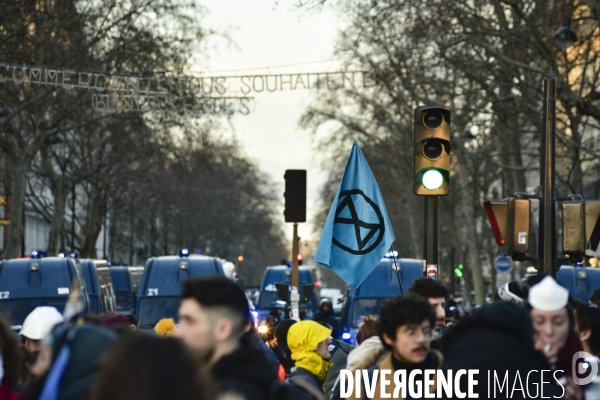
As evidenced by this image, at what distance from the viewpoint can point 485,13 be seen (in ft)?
103

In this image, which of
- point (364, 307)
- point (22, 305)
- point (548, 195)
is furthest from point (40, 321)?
point (364, 307)

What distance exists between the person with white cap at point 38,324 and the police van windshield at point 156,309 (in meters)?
15.2

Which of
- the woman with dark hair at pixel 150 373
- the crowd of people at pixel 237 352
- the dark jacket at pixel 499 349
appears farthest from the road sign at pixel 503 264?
the woman with dark hair at pixel 150 373

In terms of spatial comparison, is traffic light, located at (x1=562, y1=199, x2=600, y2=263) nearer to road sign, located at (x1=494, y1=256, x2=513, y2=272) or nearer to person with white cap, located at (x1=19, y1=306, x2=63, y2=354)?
person with white cap, located at (x1=19, y1=306, x2=63, y2=354)

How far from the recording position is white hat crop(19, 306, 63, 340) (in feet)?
16.5

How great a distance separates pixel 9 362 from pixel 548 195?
284 inches

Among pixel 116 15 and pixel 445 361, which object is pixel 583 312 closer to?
pixel 445 361

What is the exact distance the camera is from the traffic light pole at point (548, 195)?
1114cm

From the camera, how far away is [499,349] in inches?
194

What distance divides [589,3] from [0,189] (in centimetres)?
4845

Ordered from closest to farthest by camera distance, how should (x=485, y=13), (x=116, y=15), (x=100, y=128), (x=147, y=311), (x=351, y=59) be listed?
(x=147, y=311), (x=485, y=13), (x=116, y=15), (x=351, y=59), (x=100, y=128)

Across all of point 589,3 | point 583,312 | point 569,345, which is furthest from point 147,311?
point 569,345

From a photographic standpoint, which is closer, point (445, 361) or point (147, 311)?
point (445, 361)

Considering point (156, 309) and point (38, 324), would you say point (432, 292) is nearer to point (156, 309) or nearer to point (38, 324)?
point (38, 324)
